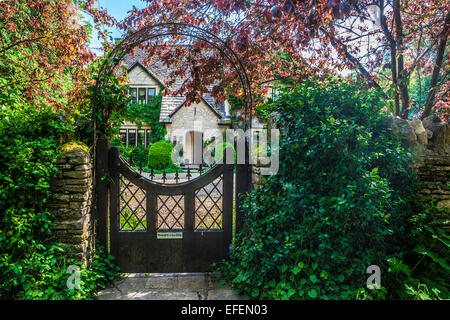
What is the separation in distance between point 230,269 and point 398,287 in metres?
1.72

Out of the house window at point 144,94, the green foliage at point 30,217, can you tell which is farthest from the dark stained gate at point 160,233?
the house window at point 144,94

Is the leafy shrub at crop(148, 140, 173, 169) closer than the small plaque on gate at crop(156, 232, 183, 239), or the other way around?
the small plaque on gate at crop(156, 232, 183, 239)

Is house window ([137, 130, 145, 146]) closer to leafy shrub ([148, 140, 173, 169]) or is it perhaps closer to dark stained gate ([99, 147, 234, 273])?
leafy shrub ([148, 140, 173, 169])

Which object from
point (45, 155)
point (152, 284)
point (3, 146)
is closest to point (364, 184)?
point (152, 284)

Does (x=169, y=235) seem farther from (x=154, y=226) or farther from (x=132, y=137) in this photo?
(x=132, y=137)

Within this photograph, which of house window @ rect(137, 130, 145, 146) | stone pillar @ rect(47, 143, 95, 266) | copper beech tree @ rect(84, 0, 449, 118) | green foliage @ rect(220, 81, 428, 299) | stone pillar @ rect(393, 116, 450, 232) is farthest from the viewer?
house window @ rect(137, 130, 145, 146)

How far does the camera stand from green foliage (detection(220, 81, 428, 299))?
246cm

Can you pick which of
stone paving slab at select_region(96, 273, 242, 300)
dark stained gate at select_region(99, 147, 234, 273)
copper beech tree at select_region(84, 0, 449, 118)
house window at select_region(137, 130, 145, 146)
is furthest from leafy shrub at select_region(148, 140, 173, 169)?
stone paving slab at select_region(96, 273, 242, 300)

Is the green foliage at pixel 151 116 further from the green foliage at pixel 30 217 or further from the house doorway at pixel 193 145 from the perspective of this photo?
the green foliage at pixel 30 217

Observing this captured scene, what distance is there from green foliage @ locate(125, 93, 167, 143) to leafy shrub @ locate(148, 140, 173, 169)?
1431 millimetres

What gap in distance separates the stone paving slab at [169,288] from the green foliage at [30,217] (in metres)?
0.32

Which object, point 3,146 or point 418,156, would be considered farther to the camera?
point 418,156

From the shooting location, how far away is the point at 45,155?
259 cm
